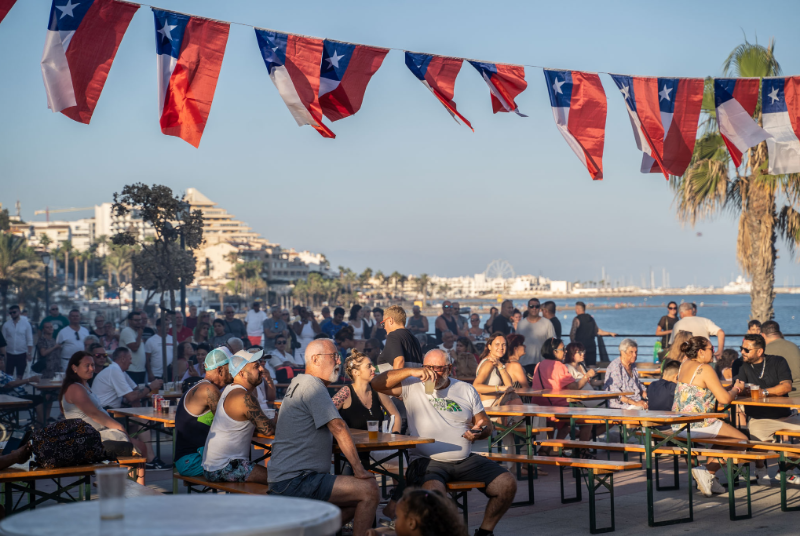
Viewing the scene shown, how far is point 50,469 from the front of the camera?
4.78 metres

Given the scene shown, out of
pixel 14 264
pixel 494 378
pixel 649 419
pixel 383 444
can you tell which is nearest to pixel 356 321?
pixel 494 378

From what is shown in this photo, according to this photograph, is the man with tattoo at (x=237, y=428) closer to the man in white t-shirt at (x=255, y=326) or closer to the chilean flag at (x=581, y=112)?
the chilean flag at (x=581, y=112)

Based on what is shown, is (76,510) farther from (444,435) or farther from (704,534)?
(704,534)

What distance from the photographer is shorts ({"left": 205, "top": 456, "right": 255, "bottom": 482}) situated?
17.4ft

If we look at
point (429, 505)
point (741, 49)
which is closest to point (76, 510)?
point (429, 505)

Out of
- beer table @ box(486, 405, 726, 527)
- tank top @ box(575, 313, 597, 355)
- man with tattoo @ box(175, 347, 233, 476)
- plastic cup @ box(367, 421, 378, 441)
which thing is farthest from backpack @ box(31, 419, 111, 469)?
tank top @ box(575, 313, 597, 355)

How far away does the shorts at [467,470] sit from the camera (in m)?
5.29

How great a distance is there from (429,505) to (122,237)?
41.4 feet

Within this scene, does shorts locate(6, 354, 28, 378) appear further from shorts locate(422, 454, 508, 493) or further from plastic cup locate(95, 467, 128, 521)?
plastic cup locate(95, 467, 128, 521)

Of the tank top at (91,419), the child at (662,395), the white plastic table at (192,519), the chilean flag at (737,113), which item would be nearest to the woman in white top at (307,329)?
the tank top at (91,419)

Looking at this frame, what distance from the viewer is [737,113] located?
30.8 feet

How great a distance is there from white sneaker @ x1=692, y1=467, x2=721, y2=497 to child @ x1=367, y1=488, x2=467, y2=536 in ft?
15.7

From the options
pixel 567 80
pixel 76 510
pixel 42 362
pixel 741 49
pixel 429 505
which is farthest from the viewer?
pixel 741 49

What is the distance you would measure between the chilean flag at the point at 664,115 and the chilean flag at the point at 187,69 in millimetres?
4421
